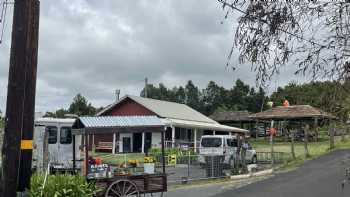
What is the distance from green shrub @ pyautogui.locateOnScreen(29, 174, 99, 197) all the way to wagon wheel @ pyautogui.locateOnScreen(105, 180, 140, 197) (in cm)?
209

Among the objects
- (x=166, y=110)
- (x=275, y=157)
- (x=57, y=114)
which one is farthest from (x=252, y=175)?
(x=57, y=114)

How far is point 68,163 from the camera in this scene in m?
25.8

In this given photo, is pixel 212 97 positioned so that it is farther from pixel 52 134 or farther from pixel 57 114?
pixel 52 134

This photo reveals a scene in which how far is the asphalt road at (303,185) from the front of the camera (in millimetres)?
19750

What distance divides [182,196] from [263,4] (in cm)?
1496

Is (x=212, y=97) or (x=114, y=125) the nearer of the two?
(x=114, y=125)

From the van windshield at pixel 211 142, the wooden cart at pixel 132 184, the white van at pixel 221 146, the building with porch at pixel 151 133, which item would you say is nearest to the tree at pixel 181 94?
the building with porch at pixel 151 133

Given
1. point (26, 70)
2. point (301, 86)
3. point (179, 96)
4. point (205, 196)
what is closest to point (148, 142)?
point (205, 196)

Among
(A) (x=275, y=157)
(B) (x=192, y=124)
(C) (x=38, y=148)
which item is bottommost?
(A) (x=275, y=157)

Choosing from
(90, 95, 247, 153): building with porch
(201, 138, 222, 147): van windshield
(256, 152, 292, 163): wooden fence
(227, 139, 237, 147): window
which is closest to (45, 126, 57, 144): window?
(201, 138, 222, 147): van windshield

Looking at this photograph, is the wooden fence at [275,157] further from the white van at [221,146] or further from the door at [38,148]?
the door at [38,148]

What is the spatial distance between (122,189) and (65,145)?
11.1 meters

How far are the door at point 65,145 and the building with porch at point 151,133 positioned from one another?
1692 cm

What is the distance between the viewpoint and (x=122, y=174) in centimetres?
1680
